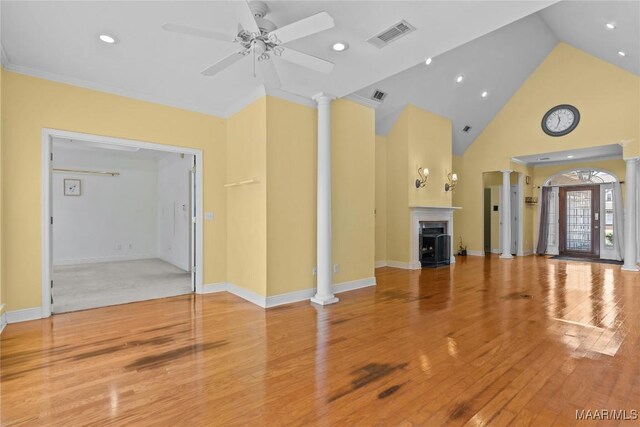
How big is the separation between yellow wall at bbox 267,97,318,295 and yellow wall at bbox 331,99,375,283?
37 centimetres

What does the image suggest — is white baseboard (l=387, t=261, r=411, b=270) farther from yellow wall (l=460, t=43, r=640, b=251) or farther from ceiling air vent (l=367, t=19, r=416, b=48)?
ceiling air vent (l=367, t=19, r=416, b=48)

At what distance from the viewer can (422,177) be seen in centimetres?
702

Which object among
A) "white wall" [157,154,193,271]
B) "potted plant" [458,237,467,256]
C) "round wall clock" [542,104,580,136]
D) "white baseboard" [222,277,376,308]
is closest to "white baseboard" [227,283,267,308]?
"white baseboard" [222,277,376,308]

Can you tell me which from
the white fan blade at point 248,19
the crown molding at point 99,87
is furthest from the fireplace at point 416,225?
the white fan blade at point 248,19

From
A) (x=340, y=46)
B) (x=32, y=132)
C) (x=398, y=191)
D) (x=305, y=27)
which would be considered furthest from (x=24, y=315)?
(x=398, y=191)

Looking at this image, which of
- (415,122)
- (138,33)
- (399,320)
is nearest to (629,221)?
(415,122)

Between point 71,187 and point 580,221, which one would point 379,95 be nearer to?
point 71,187

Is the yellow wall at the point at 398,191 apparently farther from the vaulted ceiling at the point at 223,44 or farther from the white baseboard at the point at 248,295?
the white baseboard at the point at 248,295

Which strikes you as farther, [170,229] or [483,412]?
[170,229]

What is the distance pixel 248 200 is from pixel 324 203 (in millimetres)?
1061

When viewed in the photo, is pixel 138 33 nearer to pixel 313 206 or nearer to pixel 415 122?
pixel 313 206

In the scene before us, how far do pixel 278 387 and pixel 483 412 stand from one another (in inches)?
49.6

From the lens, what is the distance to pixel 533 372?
7.58 feet

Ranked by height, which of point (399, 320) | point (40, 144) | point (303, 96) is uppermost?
point (303, 96)
